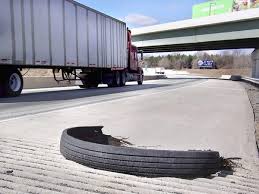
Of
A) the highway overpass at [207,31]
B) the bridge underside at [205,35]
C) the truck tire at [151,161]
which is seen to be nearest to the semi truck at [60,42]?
the truck tire at [151,161]

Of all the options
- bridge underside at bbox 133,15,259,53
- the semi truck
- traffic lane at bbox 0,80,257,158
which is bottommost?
traffic lane at bbox 0,80,257,158

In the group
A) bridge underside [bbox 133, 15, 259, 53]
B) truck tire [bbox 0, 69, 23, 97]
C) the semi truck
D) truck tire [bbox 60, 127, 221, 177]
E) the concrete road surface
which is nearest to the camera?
the concrete road surface

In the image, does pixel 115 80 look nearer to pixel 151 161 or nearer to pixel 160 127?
pixel 160 127

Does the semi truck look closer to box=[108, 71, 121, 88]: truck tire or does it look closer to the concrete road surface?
box=[108, 71, 121, 88]: truck tire

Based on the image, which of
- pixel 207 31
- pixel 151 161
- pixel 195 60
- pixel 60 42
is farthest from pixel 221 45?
pixel 195 60

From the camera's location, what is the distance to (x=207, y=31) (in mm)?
49906

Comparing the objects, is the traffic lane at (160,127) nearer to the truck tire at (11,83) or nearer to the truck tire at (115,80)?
the truck tire at (11,83)

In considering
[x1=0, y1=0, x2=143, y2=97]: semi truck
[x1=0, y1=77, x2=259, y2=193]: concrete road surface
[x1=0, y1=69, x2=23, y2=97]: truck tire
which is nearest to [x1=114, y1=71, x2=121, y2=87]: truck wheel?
[x1=0, y1=0, x2=143, y2=97]: semi truck

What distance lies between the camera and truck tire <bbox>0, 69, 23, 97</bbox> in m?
16.5

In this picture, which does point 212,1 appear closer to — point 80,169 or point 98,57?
point 98,57

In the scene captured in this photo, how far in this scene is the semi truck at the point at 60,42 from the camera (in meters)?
15.7

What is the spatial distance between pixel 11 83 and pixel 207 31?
122 ft

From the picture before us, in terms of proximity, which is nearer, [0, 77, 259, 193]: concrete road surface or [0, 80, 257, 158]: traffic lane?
[0, 77, 259, 193]: concrete road surface

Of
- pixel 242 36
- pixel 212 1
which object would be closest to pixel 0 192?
pixel 242 36
